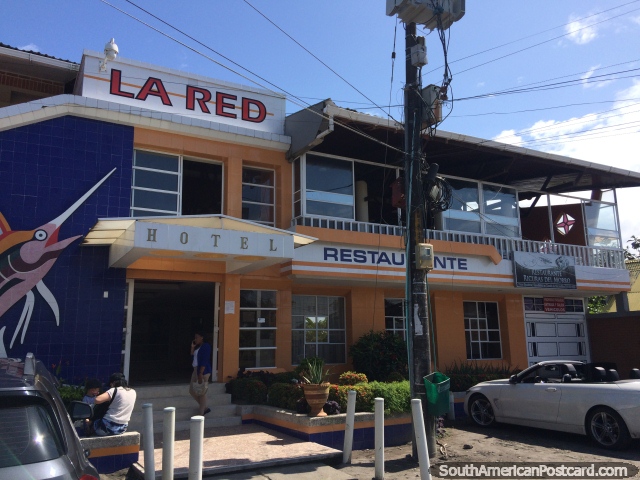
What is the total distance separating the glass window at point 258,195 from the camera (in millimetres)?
13414

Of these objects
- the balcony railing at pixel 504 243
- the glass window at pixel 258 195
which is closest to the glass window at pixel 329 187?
the balcony railing at pixel 504 243

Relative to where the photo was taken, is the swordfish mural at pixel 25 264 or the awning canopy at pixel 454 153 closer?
the swordfish mural at pixel 25 264

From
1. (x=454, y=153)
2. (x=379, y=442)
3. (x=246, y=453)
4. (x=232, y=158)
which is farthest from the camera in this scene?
(x=454, y=153)

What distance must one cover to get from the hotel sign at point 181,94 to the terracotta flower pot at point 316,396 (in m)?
6.70

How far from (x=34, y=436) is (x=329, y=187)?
437 inches

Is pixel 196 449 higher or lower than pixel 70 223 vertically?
lower

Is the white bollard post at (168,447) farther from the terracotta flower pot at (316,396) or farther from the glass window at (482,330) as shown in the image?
the glass window at (482,330)

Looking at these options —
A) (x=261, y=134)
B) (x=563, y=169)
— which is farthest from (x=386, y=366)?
(x=563, y=169)

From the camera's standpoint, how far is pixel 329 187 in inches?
550

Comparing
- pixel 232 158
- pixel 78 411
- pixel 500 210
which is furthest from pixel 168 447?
pixel 500 210

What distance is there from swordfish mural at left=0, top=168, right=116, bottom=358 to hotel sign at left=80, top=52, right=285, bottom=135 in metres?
3.27

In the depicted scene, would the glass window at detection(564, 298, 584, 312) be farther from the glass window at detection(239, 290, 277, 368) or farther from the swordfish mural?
the swordfish mural

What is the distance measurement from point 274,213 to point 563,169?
32.5ft

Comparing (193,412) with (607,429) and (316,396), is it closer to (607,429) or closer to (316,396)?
(316,396)
